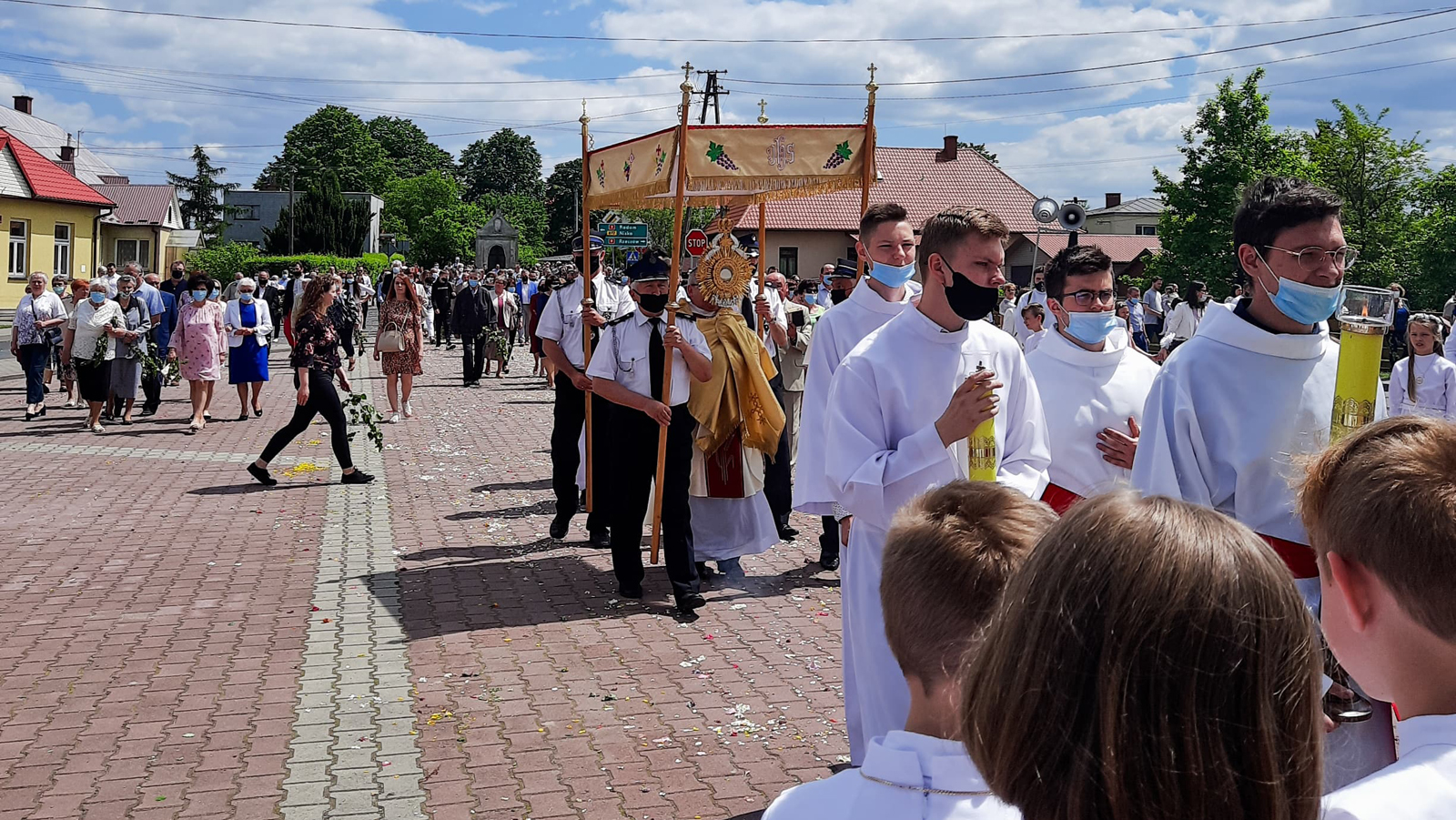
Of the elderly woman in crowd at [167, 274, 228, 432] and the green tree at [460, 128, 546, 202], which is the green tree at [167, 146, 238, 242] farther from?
the elderly woman in crowd at [167, 274, 228, 432]

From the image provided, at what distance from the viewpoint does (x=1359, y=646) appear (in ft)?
5.54

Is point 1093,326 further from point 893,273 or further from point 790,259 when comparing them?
point 790,259

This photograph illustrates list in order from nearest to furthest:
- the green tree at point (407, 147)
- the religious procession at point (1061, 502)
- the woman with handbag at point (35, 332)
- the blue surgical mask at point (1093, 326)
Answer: the religious procession at point (1061, 502)
the blue surgical mask at point (1093, 326)
the woman with handbag at point (35, 332)
the green tree at point (407, 147)

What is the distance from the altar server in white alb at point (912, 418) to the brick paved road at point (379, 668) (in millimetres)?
985

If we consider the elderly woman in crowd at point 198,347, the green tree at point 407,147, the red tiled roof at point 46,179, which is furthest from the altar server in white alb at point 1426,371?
the green tree at point 407,147

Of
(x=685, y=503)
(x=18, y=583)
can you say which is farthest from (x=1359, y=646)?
(x=18, y=583)

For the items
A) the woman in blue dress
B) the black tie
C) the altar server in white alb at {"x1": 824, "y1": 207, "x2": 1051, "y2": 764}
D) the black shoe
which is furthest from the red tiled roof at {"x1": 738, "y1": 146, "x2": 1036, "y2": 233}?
the altar server in white alb at {"x1": 824, "y1": 207, "x2": 1051, "y2": 764}

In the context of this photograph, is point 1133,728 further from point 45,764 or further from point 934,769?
point 45,764

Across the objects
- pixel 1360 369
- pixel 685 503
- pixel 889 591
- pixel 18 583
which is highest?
pixel 1360 369

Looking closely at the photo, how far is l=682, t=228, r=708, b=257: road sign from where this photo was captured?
27.1 feet

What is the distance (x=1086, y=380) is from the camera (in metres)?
5.10

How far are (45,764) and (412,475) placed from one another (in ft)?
26.6

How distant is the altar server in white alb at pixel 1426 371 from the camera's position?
9.79 m

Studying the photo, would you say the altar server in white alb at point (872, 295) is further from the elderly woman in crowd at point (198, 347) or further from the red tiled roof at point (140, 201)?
the red tiled roof at point (140, 201)
